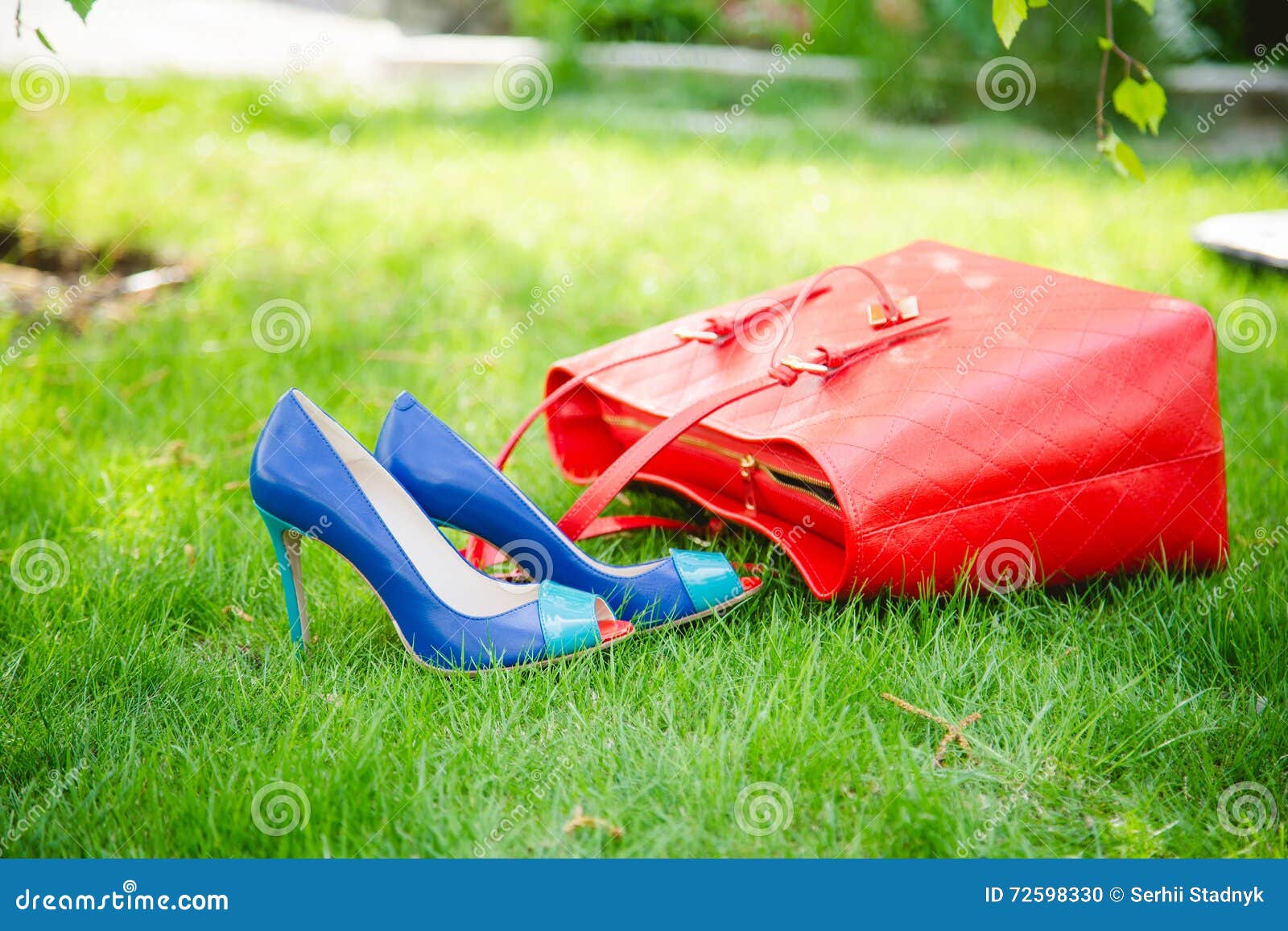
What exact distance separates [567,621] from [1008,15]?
47.3 inches

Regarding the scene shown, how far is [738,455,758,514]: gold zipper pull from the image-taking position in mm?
2014

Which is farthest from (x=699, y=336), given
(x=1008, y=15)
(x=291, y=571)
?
(x=291, y=571)

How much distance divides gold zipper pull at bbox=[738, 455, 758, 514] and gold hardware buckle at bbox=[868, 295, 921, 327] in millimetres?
367

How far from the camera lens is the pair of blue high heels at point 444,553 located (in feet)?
5.79

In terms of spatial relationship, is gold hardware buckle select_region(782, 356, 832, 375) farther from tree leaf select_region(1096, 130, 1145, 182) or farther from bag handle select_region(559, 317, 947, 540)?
tree leaf select_region(1096, 130, 1145, 182)

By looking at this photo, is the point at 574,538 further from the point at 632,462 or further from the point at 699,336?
the point at 699,336

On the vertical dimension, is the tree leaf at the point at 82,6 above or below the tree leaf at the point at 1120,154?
below

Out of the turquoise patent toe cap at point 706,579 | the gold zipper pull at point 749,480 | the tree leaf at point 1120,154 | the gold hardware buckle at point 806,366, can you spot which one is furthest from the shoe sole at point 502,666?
the tree leaf at point 1120,154

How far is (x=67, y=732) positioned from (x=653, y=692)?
883 mm

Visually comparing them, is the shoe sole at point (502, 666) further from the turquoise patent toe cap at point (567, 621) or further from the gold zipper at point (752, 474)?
the gold zipper at point (752, 474)

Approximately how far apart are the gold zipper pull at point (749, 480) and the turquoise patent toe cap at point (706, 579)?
0.54 feet

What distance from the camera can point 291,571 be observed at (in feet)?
6.05

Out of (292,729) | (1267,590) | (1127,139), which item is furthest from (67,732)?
(1127,139)

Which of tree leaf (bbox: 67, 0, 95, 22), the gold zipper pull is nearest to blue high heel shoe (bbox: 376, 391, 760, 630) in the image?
the gold zipper pull
